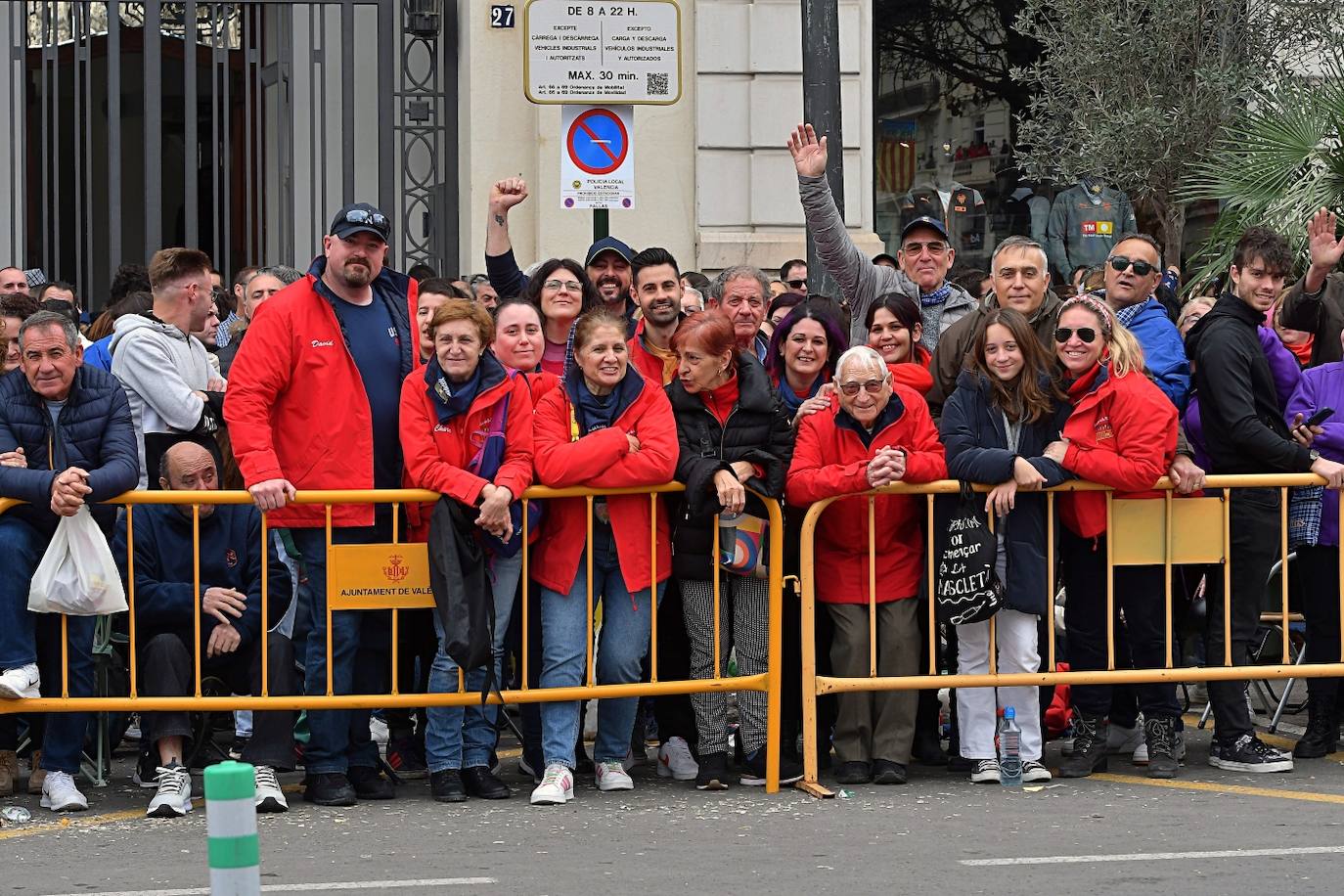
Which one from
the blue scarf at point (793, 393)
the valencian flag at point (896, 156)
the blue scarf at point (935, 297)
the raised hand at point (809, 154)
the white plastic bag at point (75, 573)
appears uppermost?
the valencian flag at point (896, 156)

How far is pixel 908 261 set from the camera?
30.2 ft

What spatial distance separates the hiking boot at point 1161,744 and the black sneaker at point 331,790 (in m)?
3.07

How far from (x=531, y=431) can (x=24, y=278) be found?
18.5 feet

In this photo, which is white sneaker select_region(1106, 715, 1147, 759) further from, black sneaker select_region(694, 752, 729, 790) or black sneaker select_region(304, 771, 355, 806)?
black sneaker select_region(304, 771, 355, 806)

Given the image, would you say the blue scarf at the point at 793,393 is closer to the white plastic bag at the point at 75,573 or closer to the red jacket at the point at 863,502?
the red jacket at the point at 863,502

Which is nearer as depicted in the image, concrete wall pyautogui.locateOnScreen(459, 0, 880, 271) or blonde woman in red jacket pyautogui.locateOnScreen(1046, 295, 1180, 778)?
blonde woman in red jacket pyautogui.locateOnScreen(1046, 295, 1180, 778)

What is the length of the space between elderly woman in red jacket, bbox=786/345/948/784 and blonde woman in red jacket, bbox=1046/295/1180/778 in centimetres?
57

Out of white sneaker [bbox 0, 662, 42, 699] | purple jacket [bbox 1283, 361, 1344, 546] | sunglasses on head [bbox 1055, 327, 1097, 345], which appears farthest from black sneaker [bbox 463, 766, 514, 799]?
purple jacket [bbox 1283, 361, 1344, 546]

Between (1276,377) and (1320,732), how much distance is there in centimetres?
146

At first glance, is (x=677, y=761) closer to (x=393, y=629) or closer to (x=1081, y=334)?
(x=393, y=629)

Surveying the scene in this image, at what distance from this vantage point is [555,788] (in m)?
7.71

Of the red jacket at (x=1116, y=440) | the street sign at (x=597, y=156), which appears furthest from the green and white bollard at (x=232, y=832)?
the street sign at (x=597, y=156)

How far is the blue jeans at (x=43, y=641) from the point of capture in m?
7.66

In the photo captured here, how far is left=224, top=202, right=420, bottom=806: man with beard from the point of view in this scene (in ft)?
25.4
